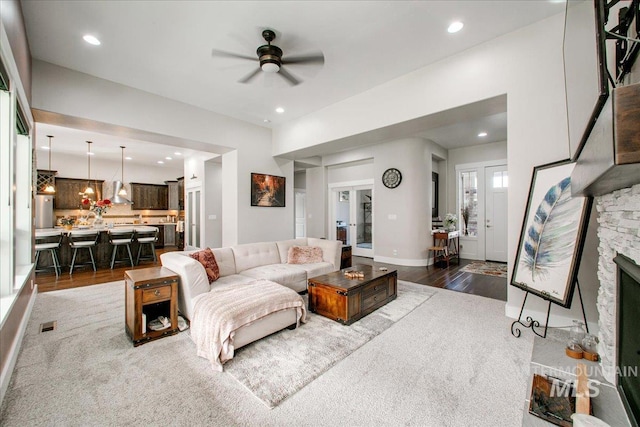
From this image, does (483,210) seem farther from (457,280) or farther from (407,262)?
(457,280)

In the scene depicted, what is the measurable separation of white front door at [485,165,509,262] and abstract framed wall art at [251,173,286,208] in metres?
5.29

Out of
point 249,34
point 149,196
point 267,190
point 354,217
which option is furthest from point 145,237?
point 249,34

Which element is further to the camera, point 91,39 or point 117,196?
point 117,196

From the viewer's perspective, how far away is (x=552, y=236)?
2.52 m

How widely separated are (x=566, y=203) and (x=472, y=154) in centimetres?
510

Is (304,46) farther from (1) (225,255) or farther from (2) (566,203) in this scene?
(2) (566,203)

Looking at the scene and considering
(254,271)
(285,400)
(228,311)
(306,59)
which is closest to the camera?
(285,400)

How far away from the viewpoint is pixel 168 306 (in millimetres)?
2891

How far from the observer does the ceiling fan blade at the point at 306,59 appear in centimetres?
262

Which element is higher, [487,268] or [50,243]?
[50,243]

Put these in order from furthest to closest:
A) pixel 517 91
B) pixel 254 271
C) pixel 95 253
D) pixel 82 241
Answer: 1. pixel 95 253
2. pixel 82 241
3. pixel 254 271
4. pixel 517 91

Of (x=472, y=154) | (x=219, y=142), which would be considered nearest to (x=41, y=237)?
(x=219, y=142)

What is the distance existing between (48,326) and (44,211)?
6.68 meters

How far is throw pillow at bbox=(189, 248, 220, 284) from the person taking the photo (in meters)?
3.23
